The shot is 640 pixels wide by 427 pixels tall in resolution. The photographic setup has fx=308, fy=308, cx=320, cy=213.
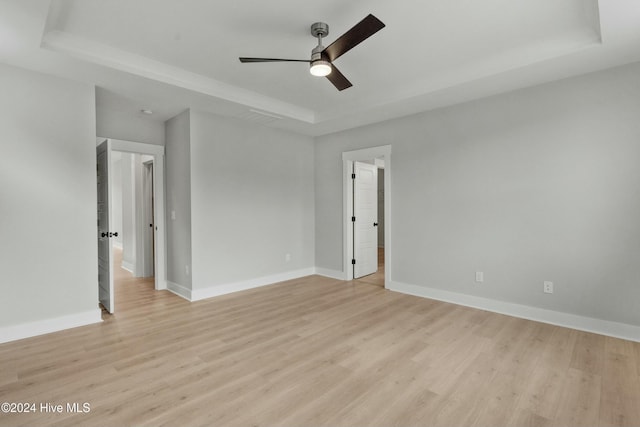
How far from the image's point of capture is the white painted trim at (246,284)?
449 centimetres

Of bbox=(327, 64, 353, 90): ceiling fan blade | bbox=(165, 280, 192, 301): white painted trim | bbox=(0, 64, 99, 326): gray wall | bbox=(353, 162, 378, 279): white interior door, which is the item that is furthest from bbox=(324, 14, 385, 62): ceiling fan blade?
bbox=(165, 280, 192, 301): white painted trim

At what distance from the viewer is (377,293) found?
15.6 feet

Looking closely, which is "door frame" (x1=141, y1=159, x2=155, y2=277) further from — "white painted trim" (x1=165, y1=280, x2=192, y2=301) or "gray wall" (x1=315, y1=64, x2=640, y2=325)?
"gray wall" (x1=315, y1=64, x2=640, y2=325)

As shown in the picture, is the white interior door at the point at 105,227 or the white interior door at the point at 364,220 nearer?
the white interior door at the point at 105,227

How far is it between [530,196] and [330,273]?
3477mm

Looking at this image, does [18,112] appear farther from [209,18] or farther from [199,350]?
[199,350]

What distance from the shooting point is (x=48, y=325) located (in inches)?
128

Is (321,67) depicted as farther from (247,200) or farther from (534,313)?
(534,313)

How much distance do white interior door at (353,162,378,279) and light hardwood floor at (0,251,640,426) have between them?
1.91 meters

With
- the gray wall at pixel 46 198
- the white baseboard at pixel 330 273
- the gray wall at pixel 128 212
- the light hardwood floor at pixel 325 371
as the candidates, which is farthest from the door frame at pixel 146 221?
the white baseboard at pixel 330 273

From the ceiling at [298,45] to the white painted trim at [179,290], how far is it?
2.64 meters

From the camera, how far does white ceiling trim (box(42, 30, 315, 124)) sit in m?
2.81

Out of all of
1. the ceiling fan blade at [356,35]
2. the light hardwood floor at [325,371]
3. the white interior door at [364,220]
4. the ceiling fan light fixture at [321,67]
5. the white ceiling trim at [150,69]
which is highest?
the white ceiling trim at [150,69]

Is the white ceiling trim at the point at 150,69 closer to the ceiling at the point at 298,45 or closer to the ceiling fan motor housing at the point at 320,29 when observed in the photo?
the ceiling at the point at 298,45
